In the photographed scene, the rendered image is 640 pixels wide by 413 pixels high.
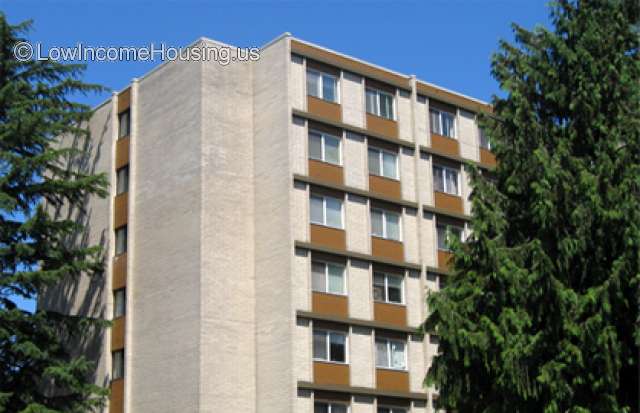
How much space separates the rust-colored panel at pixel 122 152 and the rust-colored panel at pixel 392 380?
14.5 m

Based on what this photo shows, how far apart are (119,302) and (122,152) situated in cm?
675

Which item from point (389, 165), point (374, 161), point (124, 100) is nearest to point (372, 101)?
point (374, 161)

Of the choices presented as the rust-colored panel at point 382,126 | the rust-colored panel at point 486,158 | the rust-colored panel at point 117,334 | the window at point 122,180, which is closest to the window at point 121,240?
the window at point 122,180

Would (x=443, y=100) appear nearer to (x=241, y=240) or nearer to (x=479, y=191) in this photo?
(x=241, y=240)

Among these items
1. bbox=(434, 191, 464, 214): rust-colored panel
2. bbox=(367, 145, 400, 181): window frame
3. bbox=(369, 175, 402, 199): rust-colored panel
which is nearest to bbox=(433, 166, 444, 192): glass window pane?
bbox=(434, 191, 464, 214): rust-colored panel

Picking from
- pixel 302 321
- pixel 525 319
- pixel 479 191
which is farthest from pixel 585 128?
pixel 302 321

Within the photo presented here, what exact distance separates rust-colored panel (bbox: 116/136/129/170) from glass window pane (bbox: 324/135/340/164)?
902 centimetres

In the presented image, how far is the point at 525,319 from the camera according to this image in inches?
1041

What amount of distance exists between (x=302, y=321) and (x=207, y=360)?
399 centimetres

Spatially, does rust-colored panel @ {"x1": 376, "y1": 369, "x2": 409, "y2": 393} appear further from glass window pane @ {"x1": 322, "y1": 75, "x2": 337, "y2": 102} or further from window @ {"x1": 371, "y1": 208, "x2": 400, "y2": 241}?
glass window pane @ {"x1": 322, "y1": 75, "x2": 337, "y2": 102}

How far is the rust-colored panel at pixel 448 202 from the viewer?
4938 cm

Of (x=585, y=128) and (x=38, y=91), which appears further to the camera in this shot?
(x=38, y=91)

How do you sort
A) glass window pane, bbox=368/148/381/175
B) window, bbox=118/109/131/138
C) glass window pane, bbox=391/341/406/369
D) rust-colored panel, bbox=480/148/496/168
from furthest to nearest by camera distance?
1. rust-colored panel, bbox=480/148/496/168
2. window, bbox=118/109/131/138
3. glass window pane, bbox=368/148/381/175
4. glass window pane, bbox=391/341/406/369

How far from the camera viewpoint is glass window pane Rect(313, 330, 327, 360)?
42.3m
